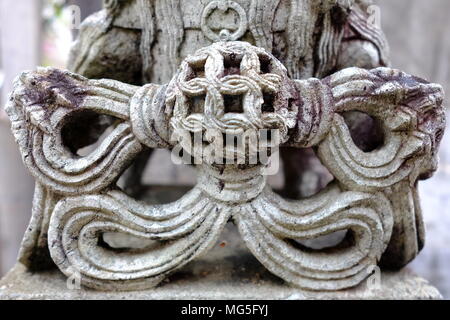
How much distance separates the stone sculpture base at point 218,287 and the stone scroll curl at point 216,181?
0.08 ft

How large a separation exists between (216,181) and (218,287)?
247 millimetres

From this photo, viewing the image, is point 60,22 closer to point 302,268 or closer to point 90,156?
point 90,156

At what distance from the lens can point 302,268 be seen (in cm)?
100

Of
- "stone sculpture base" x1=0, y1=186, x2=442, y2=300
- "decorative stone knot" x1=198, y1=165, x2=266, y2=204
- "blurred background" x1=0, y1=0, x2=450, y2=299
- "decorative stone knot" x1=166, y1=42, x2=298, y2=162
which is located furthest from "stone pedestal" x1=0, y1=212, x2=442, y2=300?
"blurred background" x1=0, y1=0, x2=450, y2=299

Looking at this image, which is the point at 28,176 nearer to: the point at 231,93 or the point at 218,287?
the point at 218,287

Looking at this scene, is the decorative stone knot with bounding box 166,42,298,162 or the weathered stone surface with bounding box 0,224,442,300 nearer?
the decorative stone knot with bounding box 166,42,298,162

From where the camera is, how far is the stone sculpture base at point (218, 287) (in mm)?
999

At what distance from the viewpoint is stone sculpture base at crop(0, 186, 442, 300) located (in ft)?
3.28

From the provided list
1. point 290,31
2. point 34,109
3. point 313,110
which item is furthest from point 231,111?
point 34,109

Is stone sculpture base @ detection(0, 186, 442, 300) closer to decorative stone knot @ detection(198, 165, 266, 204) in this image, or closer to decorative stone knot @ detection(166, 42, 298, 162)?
decorative stone knot @ detection(198, 165, 266, 204)

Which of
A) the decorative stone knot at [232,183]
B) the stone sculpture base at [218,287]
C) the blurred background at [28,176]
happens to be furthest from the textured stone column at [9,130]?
the decorative stone knot at [232,183]

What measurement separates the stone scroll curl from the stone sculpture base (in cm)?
3

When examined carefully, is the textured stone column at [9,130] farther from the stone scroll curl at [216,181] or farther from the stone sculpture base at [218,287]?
the stone scroll curl at [216,181]

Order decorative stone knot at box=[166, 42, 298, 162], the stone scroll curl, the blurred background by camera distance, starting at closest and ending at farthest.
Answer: decorative stone knot at box=[166, 42, 298, 162], the stone scroll curl, the blurred background
